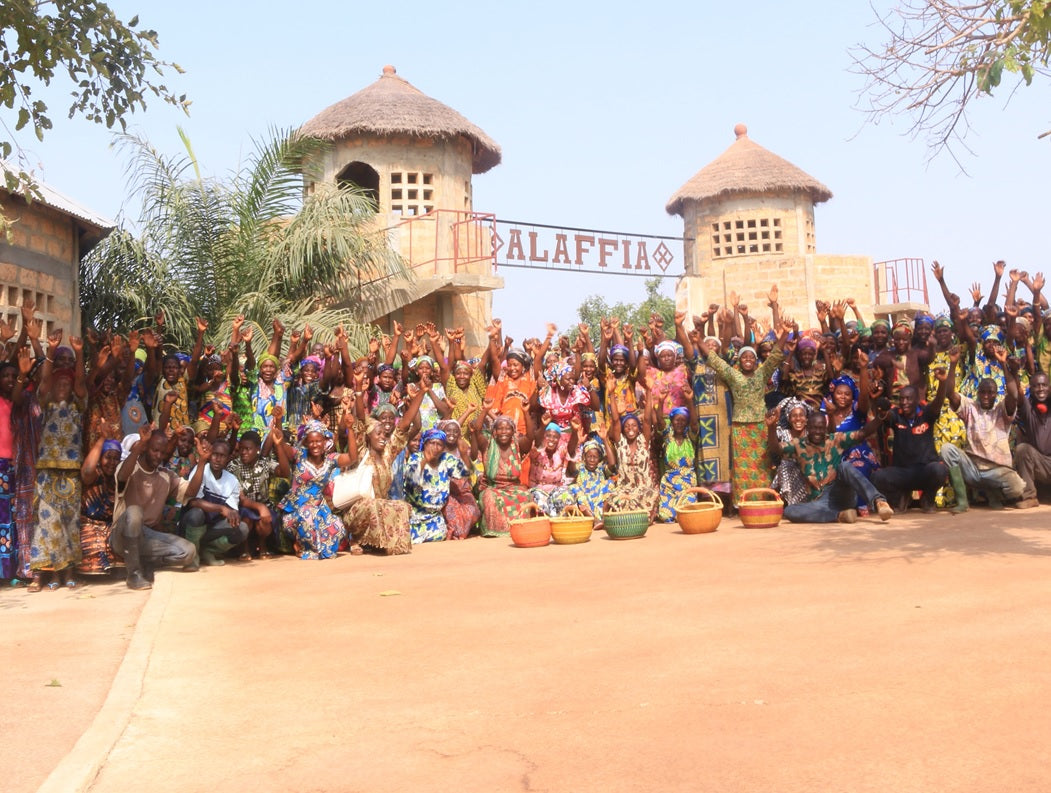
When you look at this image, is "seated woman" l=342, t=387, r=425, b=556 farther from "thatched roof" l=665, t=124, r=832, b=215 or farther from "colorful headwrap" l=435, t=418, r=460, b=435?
"thatched roof" l=665, t=124, r=832, b=215

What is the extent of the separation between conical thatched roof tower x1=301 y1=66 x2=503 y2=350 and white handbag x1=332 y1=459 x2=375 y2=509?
343 inches

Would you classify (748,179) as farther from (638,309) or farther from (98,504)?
(98,504)

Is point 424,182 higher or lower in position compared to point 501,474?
higher

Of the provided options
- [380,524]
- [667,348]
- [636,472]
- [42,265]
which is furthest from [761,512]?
[42,265]

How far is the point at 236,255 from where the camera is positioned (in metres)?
14.0

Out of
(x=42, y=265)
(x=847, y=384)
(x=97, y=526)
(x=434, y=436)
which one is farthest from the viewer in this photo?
(x=42, y=265)

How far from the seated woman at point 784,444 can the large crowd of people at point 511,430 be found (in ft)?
0.06

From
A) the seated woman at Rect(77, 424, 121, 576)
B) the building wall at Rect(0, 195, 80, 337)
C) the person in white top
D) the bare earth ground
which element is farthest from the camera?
the building wall at Rect(0, 195, 80, 337)

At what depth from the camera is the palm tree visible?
1332cm

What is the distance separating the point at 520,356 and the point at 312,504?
2.72 meters

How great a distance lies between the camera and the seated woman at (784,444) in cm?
973

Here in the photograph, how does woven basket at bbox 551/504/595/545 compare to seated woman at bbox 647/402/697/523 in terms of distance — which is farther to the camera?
seated woman at bbox 647/402/697/523

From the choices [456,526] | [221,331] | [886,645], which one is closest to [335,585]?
[456,526]

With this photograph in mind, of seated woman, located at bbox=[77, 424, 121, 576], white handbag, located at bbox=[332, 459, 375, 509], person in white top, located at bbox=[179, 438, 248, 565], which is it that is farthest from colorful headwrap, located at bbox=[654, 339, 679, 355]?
seated woman, located at bbox=[77, 424, 121, 576]
